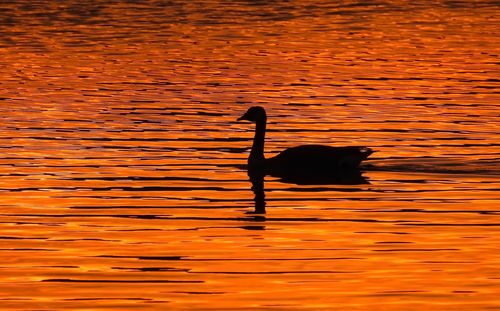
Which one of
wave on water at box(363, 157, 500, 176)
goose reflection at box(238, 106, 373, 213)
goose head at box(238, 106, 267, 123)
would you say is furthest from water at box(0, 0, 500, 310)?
goose head at box(238, 106, 267, 123)

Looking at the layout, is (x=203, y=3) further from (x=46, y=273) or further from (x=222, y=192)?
(x=46, y=273)

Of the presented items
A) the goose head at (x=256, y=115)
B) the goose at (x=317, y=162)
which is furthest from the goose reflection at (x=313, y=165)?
the goose head at (x=256, y=115)

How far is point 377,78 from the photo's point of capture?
4550cm

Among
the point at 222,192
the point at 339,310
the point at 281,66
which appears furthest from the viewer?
the point at 281,66

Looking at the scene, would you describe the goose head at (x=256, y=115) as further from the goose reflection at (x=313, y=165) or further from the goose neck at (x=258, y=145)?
the goose reflection at (x=313, y=165)

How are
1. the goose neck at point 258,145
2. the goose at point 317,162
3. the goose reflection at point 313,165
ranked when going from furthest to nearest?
1. the goose neck at point 258,145
2. the goose at point 317,162
3. the goose reflection at point 313,165

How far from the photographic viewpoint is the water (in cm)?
1669

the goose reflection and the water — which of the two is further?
the goose reflection

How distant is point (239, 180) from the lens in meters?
26.2

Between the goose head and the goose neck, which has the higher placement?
the goose head

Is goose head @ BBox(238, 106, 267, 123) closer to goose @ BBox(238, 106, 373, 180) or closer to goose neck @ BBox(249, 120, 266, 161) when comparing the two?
goose neck @ BBox(249, 120, 266, 161)

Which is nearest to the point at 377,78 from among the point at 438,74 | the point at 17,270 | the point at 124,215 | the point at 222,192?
the point at 438,74

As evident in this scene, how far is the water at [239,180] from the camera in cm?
1669

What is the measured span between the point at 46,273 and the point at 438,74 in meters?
31.0
